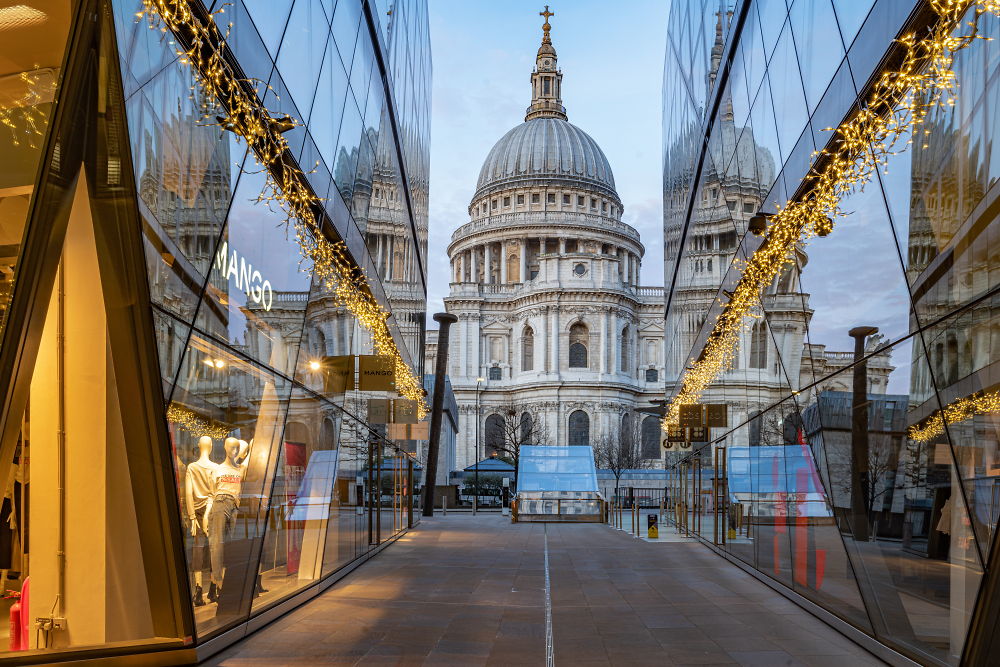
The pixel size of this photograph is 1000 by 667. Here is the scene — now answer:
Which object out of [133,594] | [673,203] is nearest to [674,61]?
[673,203]

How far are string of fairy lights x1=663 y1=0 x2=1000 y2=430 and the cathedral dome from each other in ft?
325

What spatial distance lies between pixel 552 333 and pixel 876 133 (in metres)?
79.7

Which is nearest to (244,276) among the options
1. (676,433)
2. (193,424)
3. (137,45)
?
(193,424)

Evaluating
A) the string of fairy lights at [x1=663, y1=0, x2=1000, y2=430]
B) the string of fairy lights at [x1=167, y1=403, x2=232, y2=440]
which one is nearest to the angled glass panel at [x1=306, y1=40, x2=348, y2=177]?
the string of fairy lights at [x1=167, y1=403, x2=232, y2=440]

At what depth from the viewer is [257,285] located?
8695 millimetres

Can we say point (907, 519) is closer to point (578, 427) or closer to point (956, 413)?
point (956, 413)

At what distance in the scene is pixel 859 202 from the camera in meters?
7.90

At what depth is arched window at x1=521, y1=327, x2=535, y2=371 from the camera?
90375 mm

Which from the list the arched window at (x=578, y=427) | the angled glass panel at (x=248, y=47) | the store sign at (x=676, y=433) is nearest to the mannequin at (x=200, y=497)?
the angled glass panel at (x=248, y=47)

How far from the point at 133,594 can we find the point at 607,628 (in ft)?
15.3

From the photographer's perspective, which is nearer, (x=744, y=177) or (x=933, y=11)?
(x=933, y=11)

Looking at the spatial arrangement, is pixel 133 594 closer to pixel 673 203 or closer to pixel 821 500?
pixel 821 500

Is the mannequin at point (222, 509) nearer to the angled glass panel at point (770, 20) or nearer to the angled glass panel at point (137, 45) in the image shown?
the angled glass panel at point (137, 45)

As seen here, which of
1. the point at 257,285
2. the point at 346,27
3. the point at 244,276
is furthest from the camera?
the point at 346,27
